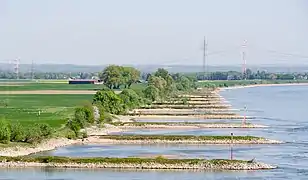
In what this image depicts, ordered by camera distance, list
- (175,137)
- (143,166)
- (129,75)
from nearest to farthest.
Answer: (143,166)
(175,137)
(129,75)

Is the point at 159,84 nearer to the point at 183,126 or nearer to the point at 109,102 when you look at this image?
the point at 109,102

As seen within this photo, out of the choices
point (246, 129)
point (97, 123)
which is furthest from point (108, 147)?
point (246, 129)

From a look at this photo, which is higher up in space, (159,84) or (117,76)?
(117,76)

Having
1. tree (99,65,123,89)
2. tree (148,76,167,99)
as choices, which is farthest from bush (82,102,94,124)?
tree (99,65,123,89)

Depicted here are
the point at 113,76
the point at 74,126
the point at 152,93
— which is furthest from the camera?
the point at 113,76

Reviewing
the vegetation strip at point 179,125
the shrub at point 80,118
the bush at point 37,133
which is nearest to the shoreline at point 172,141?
the bush at point 37,133

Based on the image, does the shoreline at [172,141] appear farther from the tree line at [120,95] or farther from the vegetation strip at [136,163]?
the vegetation strip at [136,163]

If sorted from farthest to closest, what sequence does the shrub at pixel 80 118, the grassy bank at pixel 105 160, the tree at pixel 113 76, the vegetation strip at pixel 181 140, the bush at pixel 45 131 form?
the tree at pixel 113 76 → the shrub at pixel 80 118 → the vegetation strip at pixel 181 140 → the bush at pixel 45 131 → the grassy bank at pixel 105 160

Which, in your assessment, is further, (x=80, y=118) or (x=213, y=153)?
(x=80, y=118)

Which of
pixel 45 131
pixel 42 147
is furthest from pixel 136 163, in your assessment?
pixel 45 131

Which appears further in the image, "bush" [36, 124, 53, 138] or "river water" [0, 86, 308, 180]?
"bush" [36, 124, 53, 138]

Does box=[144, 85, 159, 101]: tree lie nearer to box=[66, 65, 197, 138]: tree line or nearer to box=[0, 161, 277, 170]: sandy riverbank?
box=[66, 65, 197, 138]: tree line

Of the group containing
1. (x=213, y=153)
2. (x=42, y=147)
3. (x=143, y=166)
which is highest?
(x=42, y=147)

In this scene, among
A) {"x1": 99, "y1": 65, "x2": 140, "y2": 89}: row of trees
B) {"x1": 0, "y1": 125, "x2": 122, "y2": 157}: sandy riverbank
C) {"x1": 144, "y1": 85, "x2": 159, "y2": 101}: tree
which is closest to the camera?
{"x1": 0, "y1": 125, "x2": 122, "y2": 157}: sandy riverbank
